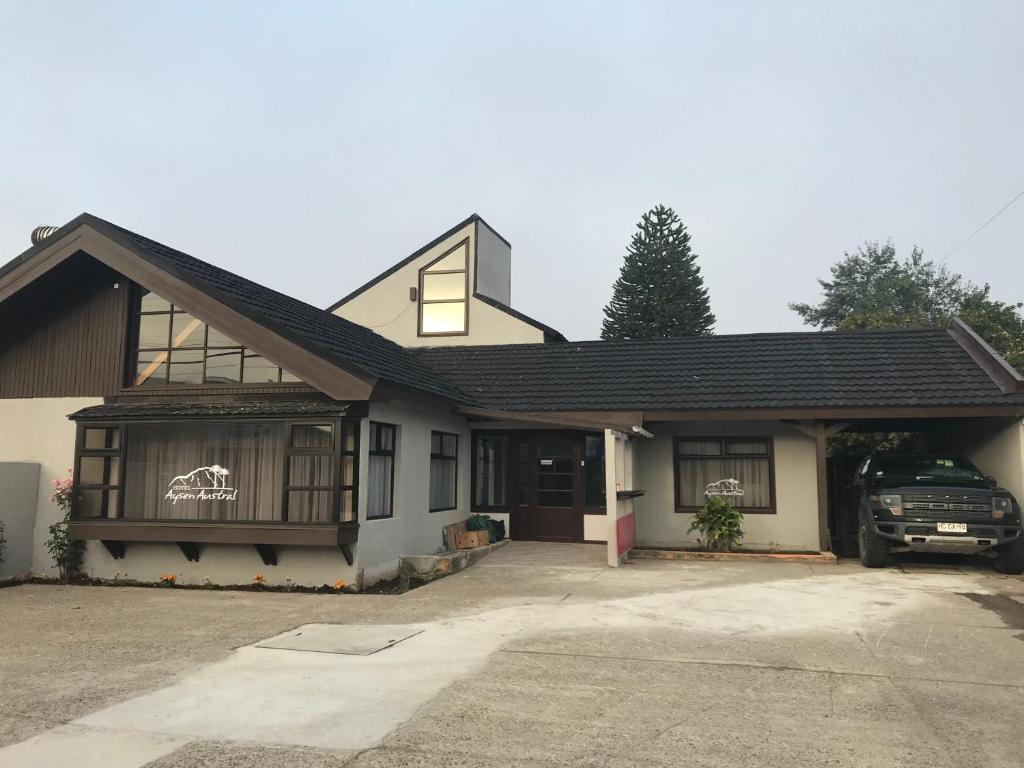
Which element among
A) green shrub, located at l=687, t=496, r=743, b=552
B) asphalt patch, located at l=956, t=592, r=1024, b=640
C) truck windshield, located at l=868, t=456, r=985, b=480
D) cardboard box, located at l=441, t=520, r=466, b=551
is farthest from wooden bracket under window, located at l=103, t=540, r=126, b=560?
truck windshield, located at l=868, t=456, r=985, b=480

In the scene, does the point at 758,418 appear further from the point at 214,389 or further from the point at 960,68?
the point at 960,68

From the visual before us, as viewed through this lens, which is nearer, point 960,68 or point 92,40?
point 960,68

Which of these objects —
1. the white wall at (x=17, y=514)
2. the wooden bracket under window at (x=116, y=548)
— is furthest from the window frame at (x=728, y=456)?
the white wall at (x=17, y=514)

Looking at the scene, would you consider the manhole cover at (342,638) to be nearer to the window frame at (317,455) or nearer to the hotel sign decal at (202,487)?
the window frame at (317,455)

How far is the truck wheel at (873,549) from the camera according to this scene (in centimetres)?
1087

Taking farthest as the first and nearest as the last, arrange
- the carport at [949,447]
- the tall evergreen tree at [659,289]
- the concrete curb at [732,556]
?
the tall evergreen tree at [659,289] < the concrete curb at [732,556] < the carport at [949,447]

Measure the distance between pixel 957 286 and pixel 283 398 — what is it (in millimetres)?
54046

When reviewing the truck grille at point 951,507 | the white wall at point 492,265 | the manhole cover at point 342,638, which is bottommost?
the manhole cover at point 342,638

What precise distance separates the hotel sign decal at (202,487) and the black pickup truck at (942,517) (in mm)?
9288

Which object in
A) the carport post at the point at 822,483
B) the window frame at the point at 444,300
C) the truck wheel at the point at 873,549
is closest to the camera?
the truck wheel at the point at 873,549

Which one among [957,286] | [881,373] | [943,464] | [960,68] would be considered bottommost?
[943,464]

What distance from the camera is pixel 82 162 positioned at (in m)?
32.5

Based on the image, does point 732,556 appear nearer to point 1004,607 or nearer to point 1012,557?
point 1012,557

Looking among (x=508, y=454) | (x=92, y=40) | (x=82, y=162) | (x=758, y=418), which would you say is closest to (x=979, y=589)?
(x=758, y=418)
